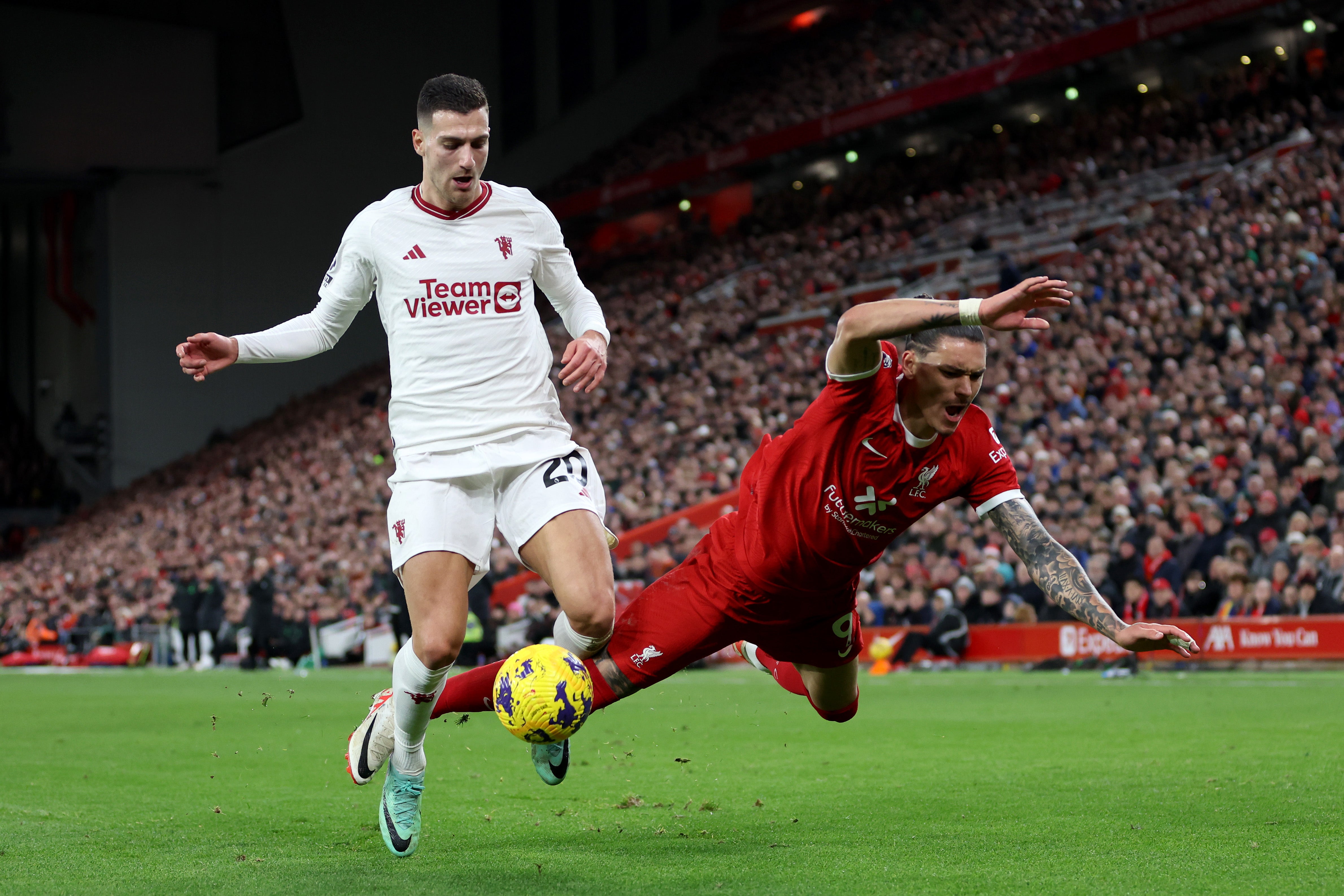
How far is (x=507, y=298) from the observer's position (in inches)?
238

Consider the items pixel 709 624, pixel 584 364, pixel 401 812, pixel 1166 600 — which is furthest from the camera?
pixel 1166 600

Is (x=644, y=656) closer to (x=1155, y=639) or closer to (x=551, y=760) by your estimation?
(x=551, y=760)

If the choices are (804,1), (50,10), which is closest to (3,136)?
(50,10)

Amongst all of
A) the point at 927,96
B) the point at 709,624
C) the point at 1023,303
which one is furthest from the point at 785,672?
the point at 927,96

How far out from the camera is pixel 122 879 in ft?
17.4

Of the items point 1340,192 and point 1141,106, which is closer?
point 1340,192

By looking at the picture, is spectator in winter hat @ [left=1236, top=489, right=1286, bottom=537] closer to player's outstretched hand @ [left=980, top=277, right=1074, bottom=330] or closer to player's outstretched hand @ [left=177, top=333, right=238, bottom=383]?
player's outstretched hand @ [left=980, top=277, right=1074, bottom=330]

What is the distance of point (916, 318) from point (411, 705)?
8.73ft

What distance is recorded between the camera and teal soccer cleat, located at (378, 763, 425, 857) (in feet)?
18.7

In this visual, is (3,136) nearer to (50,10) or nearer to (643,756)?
(50,10)

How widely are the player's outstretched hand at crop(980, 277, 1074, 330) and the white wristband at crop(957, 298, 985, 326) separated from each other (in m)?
0.03

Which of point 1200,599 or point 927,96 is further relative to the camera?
point 927,96

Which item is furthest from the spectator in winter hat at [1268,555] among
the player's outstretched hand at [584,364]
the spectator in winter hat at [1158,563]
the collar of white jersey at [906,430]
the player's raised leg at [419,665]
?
the player's raised leg at [419,665]

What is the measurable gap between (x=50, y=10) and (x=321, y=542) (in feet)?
67.3
